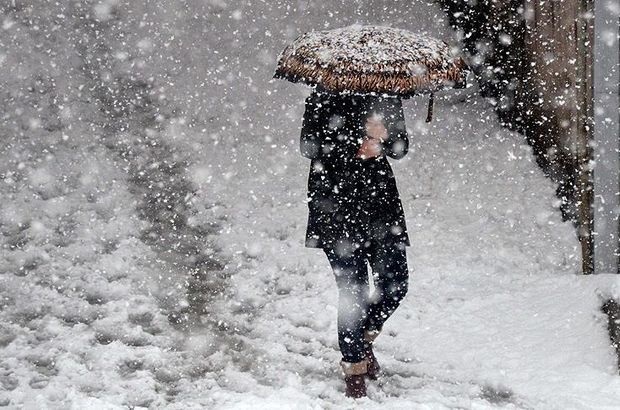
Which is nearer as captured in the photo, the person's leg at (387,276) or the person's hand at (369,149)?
the person's hand at (369,149)

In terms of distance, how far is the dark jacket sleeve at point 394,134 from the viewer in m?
4.29

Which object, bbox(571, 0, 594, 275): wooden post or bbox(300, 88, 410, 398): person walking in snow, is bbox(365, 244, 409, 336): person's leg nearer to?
bbox(300, 88, 410, 398): person walking in snow

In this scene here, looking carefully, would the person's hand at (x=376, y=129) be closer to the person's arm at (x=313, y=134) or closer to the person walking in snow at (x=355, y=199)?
the person walking in snow at (x=355, y=199)

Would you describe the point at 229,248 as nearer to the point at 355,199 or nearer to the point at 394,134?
the point at 355,199

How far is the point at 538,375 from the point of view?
4816 mm

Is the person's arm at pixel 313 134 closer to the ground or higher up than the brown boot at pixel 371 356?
higher up

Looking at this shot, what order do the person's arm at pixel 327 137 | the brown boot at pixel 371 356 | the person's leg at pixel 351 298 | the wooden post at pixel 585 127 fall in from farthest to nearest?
the wooden post at pixel 585 127, the brown boot at pixel 371 356, the person's leg at pixel 351 298, the person's arm at pixel 327 137

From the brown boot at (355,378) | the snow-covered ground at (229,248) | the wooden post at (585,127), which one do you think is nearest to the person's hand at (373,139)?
the brown boot at (355,378)

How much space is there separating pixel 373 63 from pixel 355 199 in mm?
748

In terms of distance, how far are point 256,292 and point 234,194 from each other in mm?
2042

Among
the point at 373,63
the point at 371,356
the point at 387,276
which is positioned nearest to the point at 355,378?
the point at 371,356

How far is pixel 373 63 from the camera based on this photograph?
410 centimetres

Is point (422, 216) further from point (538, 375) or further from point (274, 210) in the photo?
point (538, 375)

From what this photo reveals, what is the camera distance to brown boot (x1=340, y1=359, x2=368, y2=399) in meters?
4.47
